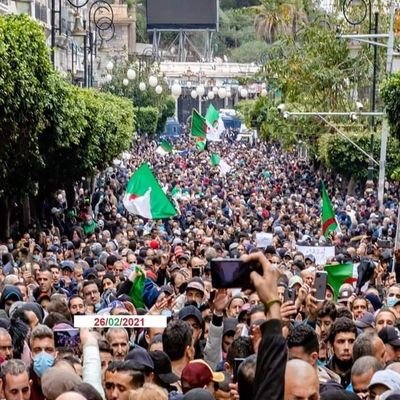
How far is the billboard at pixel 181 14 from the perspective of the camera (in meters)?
150

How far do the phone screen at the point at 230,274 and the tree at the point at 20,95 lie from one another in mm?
19504

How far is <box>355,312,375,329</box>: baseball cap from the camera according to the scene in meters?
12.8

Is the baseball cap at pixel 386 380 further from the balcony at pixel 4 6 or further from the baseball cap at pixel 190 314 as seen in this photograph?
the balcony at pixel 4 6

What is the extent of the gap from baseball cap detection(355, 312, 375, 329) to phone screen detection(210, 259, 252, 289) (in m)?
5.48

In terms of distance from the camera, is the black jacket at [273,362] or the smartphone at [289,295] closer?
the black jacket at [273,362]

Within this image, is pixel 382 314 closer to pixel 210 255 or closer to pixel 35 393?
pixel 35 393

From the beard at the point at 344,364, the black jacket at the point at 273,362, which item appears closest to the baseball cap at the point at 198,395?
the black jacket at the point at 273,362

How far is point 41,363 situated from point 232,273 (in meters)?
3.47

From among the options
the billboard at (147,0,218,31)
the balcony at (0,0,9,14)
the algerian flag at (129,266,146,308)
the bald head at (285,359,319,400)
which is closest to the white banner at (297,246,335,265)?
the algerian flag at (129,266,146,308)

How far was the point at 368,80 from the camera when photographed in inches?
2255

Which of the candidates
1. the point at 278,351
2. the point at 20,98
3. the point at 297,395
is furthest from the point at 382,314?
the point at 20,98

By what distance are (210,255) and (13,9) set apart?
3940 centimetres

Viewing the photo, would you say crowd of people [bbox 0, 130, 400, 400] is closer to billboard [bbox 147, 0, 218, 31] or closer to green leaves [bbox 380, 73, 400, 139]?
green leaves [bbox 380, 73, 400, 139]

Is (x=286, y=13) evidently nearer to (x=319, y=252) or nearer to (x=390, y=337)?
(x=319, y=252)
